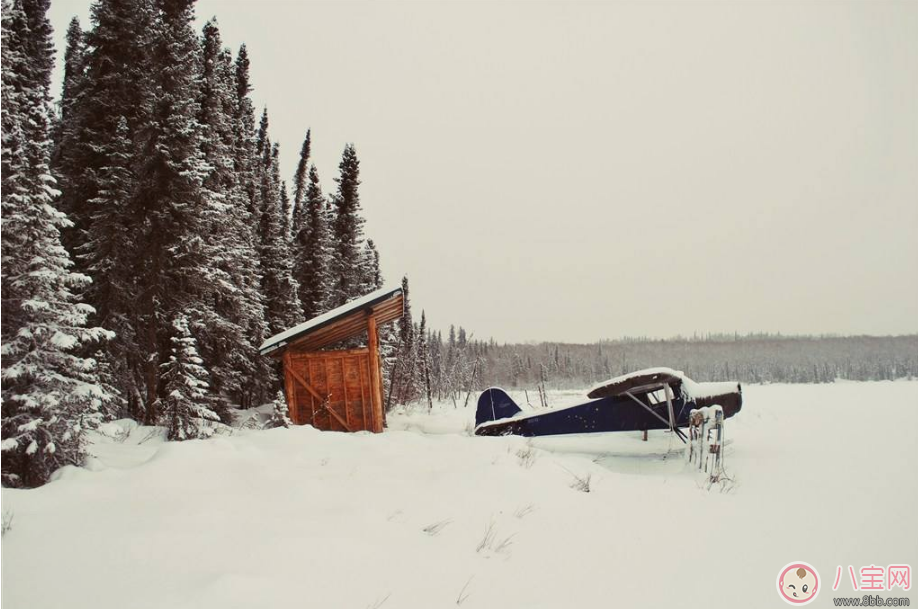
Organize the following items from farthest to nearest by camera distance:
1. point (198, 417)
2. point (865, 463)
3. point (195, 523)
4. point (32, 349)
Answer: point (198, 417)
point (865, 463)
point (32, 349)
point (195, 523)

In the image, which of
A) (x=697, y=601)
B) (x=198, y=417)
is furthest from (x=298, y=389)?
(x=697, y=601)

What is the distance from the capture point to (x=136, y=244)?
14.4 metres

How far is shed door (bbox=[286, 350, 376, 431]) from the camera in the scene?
47.6 ft

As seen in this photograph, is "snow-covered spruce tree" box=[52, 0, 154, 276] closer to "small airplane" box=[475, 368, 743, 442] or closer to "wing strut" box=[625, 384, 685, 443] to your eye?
"small airplane" box=[475, 368, 743, 442]

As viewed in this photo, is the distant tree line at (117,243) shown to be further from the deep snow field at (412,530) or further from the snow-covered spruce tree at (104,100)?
the deep snow field at (412,530)

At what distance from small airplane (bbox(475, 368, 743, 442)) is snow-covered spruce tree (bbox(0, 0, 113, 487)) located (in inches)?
367

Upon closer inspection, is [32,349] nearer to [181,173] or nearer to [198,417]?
[198,417]

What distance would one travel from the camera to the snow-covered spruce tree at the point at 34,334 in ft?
17.2

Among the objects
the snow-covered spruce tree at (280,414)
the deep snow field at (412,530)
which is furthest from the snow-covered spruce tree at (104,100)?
the deep snow field at (412,530)

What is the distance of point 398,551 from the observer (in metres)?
3.56

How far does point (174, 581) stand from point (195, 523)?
0.82m

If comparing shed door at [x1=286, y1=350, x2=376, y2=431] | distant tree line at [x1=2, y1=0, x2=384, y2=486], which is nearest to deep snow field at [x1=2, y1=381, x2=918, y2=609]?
distant tree line at [x1=2, y1=0, x2=384, y2=486]

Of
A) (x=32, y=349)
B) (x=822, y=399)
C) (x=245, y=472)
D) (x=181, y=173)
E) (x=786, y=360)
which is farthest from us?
(x=786, y=360)

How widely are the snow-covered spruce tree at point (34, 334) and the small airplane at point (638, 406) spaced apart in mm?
9331
